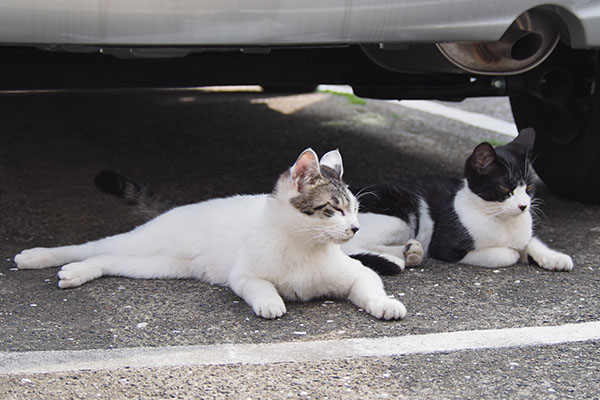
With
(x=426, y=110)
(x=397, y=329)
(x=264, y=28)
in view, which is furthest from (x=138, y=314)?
(x=426, y=110)

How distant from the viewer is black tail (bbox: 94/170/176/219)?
12.9ft

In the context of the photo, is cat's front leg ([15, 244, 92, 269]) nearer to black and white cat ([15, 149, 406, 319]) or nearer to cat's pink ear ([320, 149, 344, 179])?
black and white cat ([15, 149, 406, 319])

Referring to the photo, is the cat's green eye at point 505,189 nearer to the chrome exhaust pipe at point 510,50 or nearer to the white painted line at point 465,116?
the chrome exhaust pipe at point 510,50

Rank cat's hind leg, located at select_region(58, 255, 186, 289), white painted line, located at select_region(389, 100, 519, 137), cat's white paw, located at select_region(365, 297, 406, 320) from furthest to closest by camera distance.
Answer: white painted line, located at select_region(389, 100, 519, 137) → cat's hind leg, located at select_region(58, 255, 186, 289) → cat's white paw, located at select_region(365, 297, 406, 320)

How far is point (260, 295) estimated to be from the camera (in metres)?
3.21

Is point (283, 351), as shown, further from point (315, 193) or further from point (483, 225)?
point (483, 225)

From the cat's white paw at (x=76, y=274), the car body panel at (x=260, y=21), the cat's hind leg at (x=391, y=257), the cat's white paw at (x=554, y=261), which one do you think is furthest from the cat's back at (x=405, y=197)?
the cat's white paw at (x=76, y=274)

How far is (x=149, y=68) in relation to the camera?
4.67 m

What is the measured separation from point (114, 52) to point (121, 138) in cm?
301

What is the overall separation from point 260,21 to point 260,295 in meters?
1.13

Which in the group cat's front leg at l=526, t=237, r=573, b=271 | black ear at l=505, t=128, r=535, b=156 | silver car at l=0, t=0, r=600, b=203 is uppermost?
silver car at l=0, t=0, r=600, b=203

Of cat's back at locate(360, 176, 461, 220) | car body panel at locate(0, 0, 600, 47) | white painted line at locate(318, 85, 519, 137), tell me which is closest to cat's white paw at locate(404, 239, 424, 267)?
cat's back at locate(360, 176, 461, 220)

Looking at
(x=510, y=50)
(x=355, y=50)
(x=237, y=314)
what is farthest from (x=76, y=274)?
(x=510, y=50)

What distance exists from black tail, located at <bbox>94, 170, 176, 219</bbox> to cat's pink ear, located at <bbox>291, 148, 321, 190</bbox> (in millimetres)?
1075
